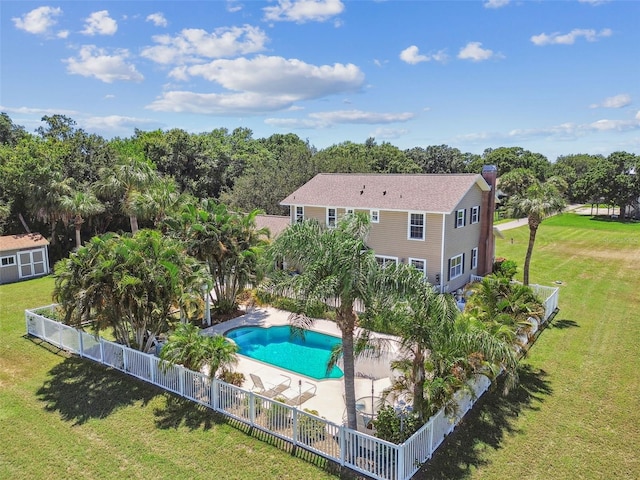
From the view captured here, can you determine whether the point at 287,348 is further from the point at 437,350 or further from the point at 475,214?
the point at 475,214

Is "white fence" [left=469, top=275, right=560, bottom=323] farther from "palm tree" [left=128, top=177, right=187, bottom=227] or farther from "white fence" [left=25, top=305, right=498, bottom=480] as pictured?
"palm tree" [left=128, top=177, right=187, bottom=227]

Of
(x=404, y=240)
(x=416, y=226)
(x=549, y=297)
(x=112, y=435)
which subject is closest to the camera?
(x=112, y=435)

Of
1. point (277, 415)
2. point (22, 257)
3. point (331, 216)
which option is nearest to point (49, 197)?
point (22, 257)

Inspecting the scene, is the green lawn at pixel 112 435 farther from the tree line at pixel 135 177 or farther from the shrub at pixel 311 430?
the tree line at pixel 135 177

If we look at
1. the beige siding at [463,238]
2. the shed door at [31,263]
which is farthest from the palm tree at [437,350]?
the shed door at [31,263]

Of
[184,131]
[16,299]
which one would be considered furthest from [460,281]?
[184,131]

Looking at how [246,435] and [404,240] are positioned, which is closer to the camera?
[246,435]

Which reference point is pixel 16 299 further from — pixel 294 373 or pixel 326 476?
pixel 326 476

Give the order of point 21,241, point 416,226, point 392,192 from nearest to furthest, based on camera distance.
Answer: point 416,226 → point 392,192 → point 21,241
